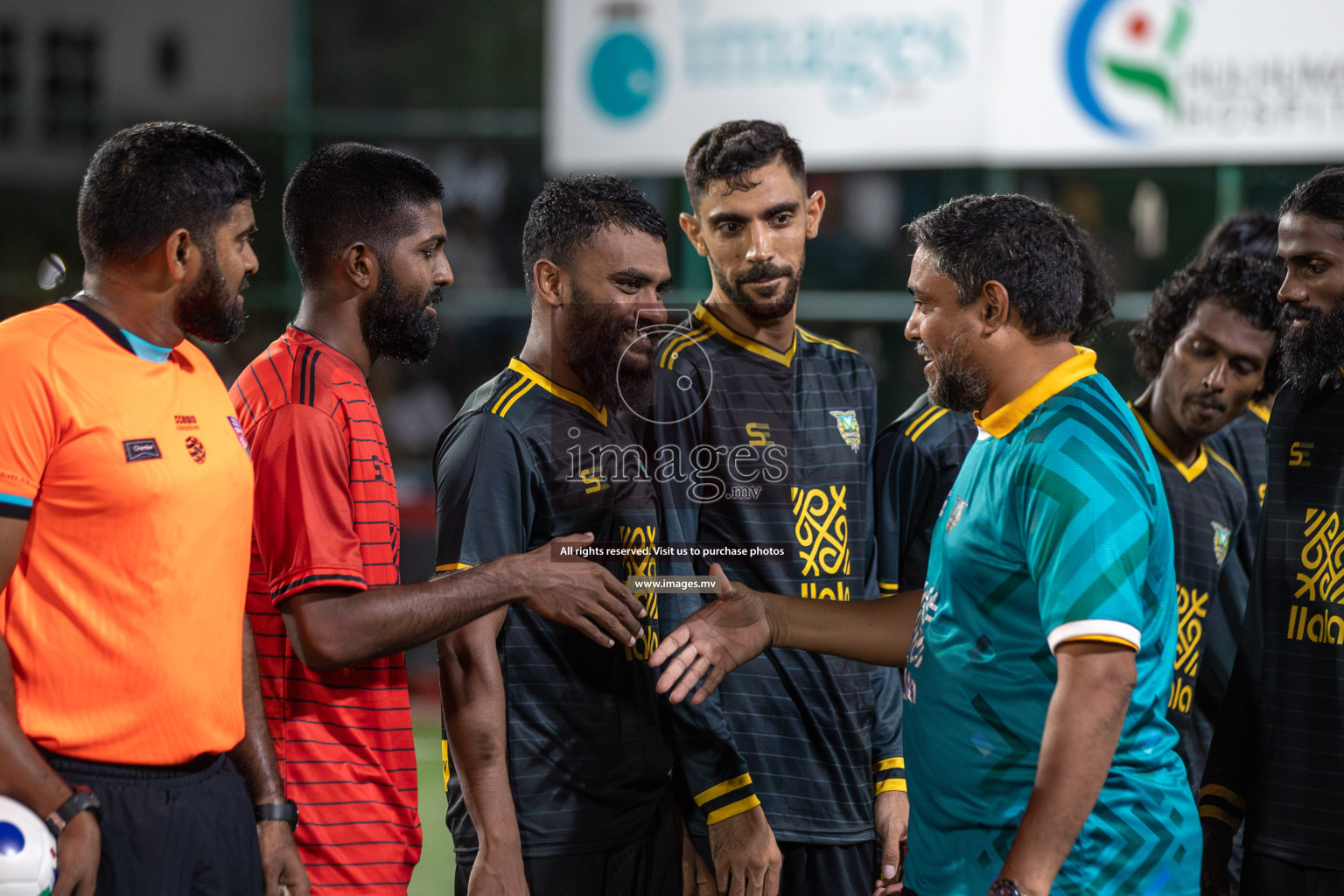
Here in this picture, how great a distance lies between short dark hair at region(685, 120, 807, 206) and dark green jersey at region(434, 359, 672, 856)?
87cm

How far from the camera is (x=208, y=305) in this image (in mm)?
2229

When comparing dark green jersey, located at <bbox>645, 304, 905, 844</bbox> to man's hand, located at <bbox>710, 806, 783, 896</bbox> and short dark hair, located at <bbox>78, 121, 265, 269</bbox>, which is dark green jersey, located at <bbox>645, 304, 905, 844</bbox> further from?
short dark hair, located at <bbox>78, 121, 265, 269</bbox>

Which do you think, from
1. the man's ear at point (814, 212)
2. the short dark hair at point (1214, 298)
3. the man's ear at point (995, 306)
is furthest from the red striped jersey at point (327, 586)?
the short dark hair at point (1214, 298)

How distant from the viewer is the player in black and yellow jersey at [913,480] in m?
3.04

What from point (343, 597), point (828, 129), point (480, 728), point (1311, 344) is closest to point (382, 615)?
point (343, 597)

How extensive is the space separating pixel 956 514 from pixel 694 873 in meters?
1.08

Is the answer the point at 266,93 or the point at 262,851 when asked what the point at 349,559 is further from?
the point at 266,93

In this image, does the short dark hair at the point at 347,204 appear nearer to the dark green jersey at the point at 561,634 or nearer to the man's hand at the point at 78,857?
the dark green jersey at the point at 561,634

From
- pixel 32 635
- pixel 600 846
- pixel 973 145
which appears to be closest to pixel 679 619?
pixel 600 846

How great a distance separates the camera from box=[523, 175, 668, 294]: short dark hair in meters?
2.75

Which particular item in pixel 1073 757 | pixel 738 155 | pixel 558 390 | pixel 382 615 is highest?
pixel 738 155

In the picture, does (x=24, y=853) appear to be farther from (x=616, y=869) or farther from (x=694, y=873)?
(x=694, y=873)

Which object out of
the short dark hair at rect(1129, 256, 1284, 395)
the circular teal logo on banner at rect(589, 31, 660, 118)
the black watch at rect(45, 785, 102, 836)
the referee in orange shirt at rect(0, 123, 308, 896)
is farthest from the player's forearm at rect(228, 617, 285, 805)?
the circular teal logo on banner at rect(589, 31, 660, 118)

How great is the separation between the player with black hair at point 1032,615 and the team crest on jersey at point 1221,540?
1.33 meters
